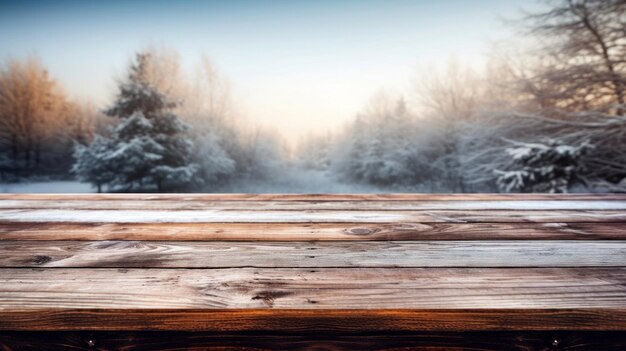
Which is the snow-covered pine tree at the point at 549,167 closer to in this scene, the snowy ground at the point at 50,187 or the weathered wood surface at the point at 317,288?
the weathered wood surface at the point at 317,288

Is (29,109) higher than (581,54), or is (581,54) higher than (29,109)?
(581,54)

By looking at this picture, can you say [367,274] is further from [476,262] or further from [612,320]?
[612,320]

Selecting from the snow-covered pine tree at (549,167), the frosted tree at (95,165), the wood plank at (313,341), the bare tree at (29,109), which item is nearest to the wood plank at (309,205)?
the wood plank at (313,341)

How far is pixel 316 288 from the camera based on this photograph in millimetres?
549

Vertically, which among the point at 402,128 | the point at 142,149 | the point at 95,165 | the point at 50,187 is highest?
the point at 402,128

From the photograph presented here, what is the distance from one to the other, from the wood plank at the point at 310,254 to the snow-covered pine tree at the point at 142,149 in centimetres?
805

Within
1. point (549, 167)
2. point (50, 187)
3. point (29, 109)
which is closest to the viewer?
point (549, 167)

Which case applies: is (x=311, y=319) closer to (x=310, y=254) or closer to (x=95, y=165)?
(x=310, y=254)

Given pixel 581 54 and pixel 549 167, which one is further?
pixel 581 54

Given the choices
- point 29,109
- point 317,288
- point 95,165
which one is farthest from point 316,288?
point 29,109

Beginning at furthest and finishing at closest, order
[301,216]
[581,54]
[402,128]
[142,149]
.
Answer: [402,128] → [142,149] → [581,54] → [301,216]

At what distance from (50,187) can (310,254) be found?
11.3 m

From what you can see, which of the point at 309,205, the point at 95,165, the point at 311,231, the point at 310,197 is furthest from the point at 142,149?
the point at 311,231

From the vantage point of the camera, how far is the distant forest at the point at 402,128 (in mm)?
6031
